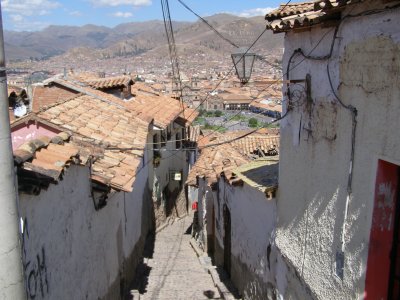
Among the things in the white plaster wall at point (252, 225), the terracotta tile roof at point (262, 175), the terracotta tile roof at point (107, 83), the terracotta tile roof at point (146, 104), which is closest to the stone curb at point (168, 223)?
the terracotta tile roof at point (146, 104)

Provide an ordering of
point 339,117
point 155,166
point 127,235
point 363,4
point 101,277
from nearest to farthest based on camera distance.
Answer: point 363,4
point 339,117
point 101,277
point 127,235
point 155,166

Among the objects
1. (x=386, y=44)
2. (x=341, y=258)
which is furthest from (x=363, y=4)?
(x=341, y=258)

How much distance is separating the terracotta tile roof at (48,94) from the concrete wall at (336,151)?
10265mm

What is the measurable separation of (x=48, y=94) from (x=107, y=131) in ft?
14.7

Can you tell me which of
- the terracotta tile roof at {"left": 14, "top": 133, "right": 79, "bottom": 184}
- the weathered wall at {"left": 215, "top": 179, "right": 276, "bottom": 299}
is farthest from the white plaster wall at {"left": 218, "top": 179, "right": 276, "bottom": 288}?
the terracotta tile roof at {"left": 14, "top": 133, "right": 79, "bottom": 184}

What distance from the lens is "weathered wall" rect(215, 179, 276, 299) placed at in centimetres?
927

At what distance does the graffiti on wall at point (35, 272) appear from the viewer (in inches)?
203

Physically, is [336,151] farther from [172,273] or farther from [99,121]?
[172,273]

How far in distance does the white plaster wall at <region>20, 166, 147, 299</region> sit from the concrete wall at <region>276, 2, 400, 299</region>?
334 cm

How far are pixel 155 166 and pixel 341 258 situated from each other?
51.1ft

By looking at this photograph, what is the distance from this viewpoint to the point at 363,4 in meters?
5.21

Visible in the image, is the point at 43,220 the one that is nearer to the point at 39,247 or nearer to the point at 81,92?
the point at 39,247

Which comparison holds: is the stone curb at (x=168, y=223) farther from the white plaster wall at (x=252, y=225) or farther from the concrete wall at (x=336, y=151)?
the concrete wall at (x=336, y=151)

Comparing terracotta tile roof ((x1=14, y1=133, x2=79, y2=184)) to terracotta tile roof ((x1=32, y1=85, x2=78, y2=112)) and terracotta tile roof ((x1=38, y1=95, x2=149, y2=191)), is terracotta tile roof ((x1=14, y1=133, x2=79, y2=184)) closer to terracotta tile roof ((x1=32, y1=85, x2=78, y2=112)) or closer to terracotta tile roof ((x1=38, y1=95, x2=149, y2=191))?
terracotta tile roof ((x1=38, y1=95, x2=149, y2=191))
